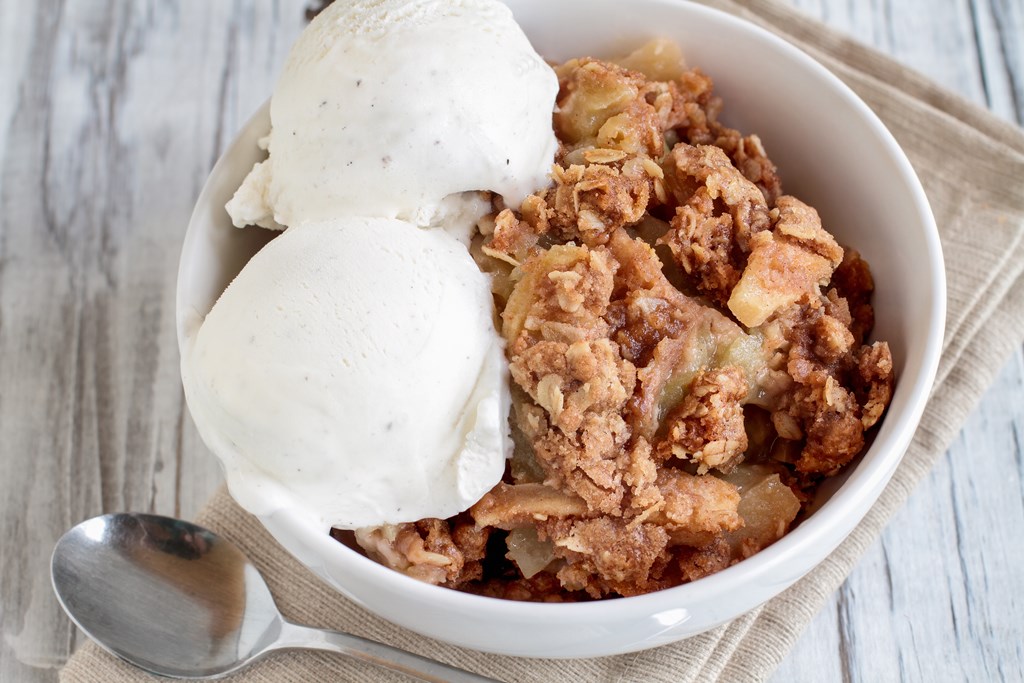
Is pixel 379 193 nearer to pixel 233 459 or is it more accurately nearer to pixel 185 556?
pixel 233 459

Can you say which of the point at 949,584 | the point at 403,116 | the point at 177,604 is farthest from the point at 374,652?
the point at 949,584

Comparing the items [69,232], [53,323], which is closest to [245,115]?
[69,232]

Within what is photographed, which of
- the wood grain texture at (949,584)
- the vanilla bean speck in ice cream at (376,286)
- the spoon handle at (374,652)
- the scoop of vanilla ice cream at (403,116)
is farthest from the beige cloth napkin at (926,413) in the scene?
the scoop of vanilla ice cream at (403,116)

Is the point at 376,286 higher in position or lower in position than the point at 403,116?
lower

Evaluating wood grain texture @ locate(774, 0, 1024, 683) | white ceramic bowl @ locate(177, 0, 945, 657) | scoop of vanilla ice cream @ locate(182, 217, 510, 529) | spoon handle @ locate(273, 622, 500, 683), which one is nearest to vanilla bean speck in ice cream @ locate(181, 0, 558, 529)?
scoop of vanilla ice cream @ locate(182, 217, 510, 529)

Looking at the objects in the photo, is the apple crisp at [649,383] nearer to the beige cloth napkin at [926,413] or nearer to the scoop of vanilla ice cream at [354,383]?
the scoop of vanilla ice cream at [354,383]

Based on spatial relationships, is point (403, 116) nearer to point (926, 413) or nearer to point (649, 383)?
point (649, 383)
